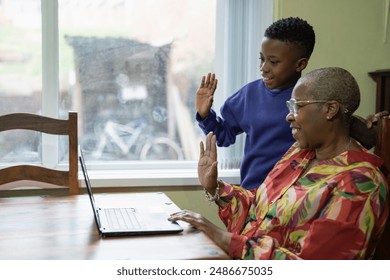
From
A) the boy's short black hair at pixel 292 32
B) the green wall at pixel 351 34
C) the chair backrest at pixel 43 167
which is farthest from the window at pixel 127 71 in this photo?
the boy's short black hair at pixel 292 32

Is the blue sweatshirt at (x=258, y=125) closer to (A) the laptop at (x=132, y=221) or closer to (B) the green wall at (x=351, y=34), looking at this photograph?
(A) the laptop at (x=132, y=221)

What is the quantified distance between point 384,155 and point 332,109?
0.19 metres

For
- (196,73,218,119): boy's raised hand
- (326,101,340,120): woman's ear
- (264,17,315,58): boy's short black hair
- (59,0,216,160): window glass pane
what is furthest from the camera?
(59,0,216,160): window glass pane

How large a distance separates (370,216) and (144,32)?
1787mm

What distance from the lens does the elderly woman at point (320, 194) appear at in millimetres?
1107

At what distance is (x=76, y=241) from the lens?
1271mm

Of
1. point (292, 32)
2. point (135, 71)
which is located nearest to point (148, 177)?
point (135, 71)

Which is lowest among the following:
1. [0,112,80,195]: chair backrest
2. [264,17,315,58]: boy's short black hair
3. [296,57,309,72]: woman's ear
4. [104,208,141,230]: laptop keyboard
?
[104,208,141,230]: laptop keyboard

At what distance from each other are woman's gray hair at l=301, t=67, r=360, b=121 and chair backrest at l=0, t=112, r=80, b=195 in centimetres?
108

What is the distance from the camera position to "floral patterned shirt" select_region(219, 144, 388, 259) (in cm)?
110

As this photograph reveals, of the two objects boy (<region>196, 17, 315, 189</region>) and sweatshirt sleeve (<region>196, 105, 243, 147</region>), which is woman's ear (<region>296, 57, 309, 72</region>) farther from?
sweatshirt sleeve (<region>196, 105, 243, 147</region>)

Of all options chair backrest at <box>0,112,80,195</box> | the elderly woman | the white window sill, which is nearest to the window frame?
the white window sill

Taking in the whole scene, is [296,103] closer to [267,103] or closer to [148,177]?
[267,103]

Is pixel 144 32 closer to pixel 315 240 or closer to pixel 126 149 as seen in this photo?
pixel 126 149
